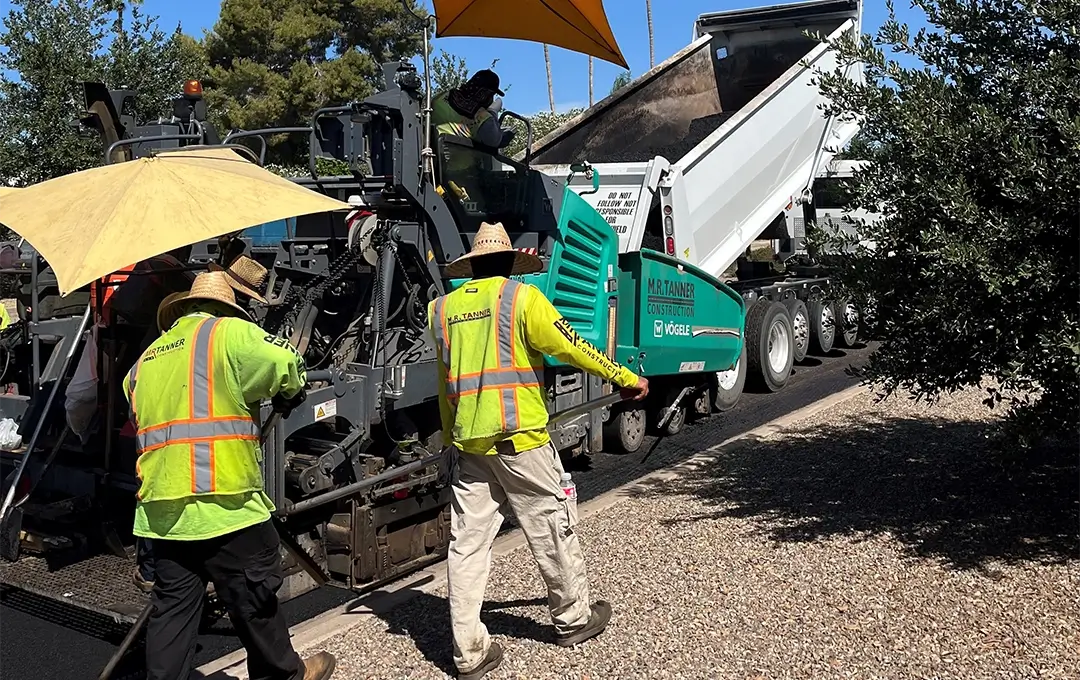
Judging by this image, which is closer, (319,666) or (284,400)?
(284,400)

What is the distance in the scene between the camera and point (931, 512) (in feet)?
18.7

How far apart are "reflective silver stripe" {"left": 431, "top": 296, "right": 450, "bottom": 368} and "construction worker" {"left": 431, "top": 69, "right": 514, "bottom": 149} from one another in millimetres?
2098

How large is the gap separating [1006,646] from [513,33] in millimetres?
5065

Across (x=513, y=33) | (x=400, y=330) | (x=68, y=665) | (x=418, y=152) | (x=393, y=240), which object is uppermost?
(x=513, y=33)

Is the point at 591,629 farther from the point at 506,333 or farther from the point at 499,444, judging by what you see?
the point at 506,333

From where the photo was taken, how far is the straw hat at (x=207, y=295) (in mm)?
3623

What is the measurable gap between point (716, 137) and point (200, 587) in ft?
22.5

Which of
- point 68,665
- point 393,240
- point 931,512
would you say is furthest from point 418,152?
point 931,512

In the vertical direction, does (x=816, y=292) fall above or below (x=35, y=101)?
below

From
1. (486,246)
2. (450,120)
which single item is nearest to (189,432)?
(486,246)

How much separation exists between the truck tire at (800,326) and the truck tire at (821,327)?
0.10 meters

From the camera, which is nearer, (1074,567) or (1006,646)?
(1006,646)

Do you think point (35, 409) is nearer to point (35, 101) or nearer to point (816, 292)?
point (816, 292)

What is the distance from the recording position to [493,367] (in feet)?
13.1
